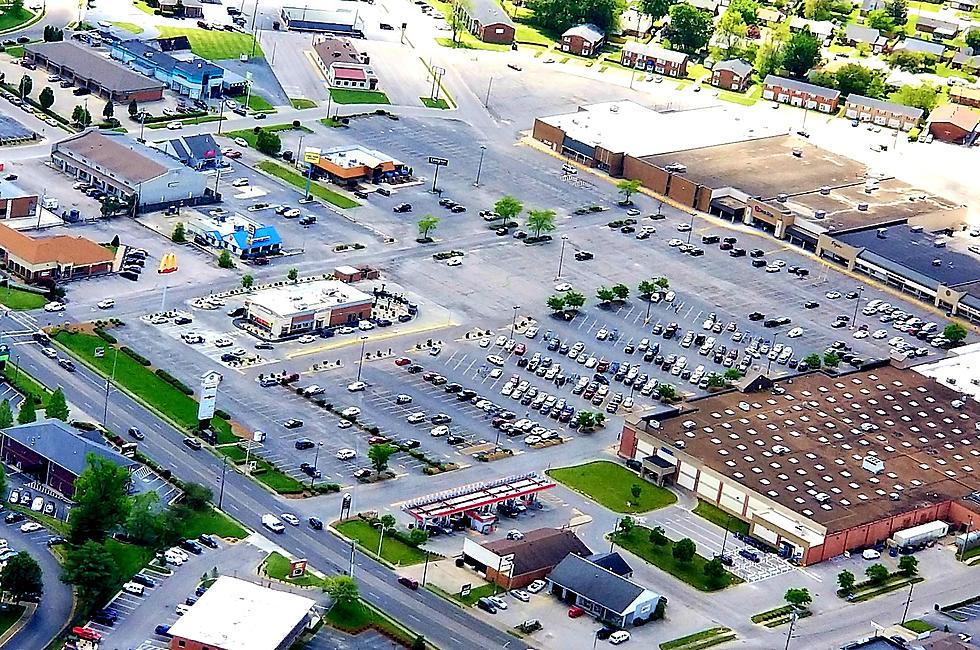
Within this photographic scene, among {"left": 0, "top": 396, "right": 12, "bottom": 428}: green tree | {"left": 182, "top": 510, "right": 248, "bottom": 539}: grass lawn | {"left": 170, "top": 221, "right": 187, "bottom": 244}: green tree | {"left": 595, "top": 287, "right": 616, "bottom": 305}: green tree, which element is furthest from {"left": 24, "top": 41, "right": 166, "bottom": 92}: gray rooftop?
{"left": 182, "top": 510, "right": 248, "bottom": 539}: grass lawn

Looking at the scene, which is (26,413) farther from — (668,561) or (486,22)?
(486,22)

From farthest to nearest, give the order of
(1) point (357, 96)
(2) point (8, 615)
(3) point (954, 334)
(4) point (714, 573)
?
(1) point (357, 96), (3) point (954, 334), (4) point (714, 573), (2) point (8, 615)

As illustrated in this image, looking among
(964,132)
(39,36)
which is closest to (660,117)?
(964,132)

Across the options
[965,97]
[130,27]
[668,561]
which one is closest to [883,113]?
[965,97]

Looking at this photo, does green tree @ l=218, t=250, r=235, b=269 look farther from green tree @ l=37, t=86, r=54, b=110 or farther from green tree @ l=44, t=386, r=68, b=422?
green tree @ l=37, t=86, r=54, b=110

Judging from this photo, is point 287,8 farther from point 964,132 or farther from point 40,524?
point 40,524

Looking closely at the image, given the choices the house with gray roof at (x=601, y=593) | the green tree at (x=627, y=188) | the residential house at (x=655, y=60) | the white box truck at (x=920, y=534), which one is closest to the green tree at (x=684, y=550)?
the house with gray roof at (x=601, y=593)

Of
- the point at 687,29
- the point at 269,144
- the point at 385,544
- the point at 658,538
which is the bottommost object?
the point at 385,544
